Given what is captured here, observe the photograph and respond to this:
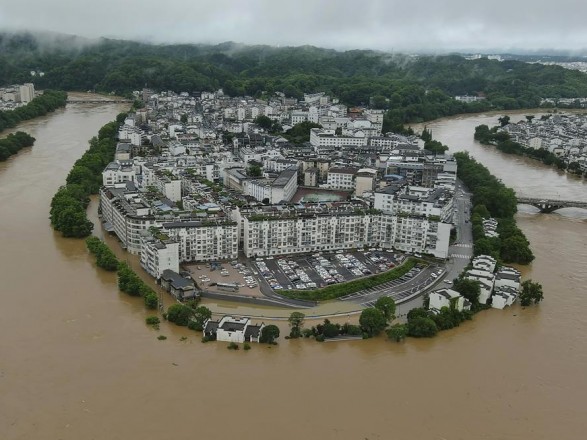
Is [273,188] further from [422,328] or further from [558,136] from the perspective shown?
[558,136]

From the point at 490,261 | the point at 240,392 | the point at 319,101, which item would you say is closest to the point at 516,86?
the point at 319,101

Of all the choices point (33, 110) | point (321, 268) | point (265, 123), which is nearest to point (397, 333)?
point (321, 268)

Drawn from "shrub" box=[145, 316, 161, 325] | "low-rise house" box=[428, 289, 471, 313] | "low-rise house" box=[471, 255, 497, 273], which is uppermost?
"low-rise house" box=[471, 255, 497, 273]

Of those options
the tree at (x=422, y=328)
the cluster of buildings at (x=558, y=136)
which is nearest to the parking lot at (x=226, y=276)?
the tree at (x=422, y=328)

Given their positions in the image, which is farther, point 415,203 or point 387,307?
point 415,203

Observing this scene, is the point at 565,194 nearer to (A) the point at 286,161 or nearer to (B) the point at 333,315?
Answer: (A) the point at 286,161

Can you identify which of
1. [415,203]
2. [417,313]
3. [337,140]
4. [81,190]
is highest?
[337,140]

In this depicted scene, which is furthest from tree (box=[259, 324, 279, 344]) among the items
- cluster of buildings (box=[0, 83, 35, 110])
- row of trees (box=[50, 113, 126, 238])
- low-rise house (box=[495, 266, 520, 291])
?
cluster of buildings (box=[0, 83, 35, 110])

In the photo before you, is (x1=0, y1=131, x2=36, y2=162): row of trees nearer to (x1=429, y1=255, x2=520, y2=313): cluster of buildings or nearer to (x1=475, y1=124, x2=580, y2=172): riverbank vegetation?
(x1=429, y1=255, x2=520, y2=313): cluster of buildings
